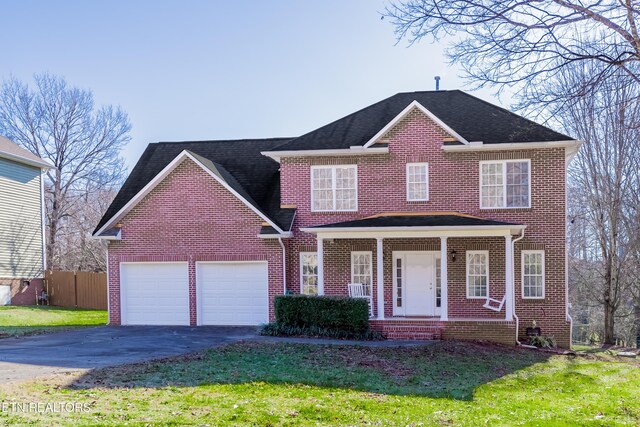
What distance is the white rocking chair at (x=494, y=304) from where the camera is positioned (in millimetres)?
18156

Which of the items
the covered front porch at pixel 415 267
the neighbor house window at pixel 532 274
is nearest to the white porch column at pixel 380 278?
the covered front porch at pixel 415 267

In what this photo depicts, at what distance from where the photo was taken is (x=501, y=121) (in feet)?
66.2

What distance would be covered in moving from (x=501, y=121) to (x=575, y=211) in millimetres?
12193

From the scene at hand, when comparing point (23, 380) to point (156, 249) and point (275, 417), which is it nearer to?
point (275, 417)

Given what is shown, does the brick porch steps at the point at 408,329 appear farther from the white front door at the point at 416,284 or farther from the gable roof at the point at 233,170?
the gable roof at the point at 233,170

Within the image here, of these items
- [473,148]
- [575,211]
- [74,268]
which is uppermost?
[473,148]

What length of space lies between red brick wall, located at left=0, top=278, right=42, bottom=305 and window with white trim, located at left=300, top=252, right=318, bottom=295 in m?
15.4

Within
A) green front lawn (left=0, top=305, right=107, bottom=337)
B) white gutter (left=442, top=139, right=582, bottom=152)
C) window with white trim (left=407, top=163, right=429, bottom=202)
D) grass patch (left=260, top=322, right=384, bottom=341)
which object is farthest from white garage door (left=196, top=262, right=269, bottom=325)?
white gutter (left=442, top=139, right=582, bottom=152)

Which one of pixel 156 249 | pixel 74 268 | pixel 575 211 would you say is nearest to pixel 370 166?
pixel 156 249

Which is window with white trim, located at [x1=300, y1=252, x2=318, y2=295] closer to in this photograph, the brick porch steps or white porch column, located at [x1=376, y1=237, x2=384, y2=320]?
white porch column, located at [x1=376, y1=237, x2=384, y2=320]

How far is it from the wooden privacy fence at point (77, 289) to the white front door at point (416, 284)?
16503 mm

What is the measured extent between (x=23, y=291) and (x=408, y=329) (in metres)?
19.9

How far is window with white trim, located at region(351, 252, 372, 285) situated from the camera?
19.6 m

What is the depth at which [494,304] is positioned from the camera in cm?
1891
